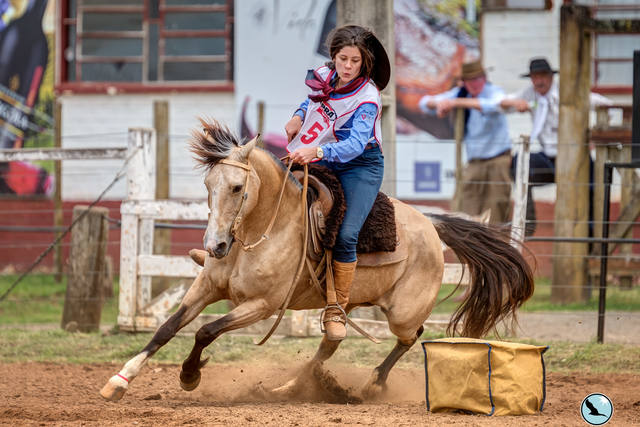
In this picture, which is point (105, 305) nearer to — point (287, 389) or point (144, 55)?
point (287, 389)

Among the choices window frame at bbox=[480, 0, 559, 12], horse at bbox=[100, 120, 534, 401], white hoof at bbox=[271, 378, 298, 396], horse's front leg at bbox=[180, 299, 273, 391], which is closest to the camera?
horse at bbox=[100, 120, 534, 401]

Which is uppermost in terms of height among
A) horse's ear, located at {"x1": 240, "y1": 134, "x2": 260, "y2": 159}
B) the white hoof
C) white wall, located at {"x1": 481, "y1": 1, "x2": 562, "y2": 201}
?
white wall, located at {"x1": 481, "y1": 1, "x2": 562, "y2": 201}

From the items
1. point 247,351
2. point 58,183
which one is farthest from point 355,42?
point 58,183

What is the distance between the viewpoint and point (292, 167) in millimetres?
5906

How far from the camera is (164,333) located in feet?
17.7

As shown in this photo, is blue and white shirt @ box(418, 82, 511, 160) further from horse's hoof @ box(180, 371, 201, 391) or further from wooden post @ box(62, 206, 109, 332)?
horse's hoof @ box(180, 371, 201, 391)

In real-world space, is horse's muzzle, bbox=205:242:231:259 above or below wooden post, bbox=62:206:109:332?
above

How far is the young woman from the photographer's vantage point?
573 centimetres

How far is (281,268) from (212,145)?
3.06 feet

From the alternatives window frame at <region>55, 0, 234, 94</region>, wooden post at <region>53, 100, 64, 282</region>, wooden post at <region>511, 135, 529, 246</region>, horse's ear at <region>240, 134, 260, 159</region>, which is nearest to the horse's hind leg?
horse's ear at <region>240, 134, 260, 159</region>

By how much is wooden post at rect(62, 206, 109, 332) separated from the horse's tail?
12.2 ft

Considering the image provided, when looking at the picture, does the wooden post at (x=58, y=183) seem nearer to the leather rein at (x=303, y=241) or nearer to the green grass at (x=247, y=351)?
the green grass at (x=247, y=351)

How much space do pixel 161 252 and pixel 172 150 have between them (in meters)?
4.98

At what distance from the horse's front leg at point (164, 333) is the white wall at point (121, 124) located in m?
9.15
